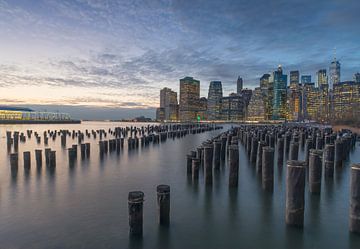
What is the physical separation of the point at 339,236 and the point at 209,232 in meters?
4.19

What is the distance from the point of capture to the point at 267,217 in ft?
Result: 32.5

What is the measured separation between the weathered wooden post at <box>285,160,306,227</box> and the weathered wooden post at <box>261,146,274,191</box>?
4112mm

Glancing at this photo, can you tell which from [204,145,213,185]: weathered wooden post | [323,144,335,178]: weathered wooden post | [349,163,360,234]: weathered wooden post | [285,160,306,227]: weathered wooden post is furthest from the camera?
[323,144,335,178]: weathered wooden post

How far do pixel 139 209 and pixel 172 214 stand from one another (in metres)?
2.70

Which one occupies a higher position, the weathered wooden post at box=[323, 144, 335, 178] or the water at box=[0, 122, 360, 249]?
the weathered wooden post at box=[323, 144, 335, 178]

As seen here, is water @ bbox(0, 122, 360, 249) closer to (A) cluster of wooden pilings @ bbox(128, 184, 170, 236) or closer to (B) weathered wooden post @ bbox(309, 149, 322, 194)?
(A) cluster of wooden pilings @ bbox(128, 184, 170, 236)

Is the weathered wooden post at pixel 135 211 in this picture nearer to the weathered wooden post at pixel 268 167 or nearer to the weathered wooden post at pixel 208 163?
the weathered wooden post at pixel 208 163

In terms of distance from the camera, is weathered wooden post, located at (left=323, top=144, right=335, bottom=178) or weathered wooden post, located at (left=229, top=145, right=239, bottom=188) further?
weathered wooden post, located at (left=323, top=144, right=335, bottom=178)

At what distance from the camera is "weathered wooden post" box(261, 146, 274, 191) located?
12.5 m

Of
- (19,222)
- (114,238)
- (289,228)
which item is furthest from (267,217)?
(19,222)

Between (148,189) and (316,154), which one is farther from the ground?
(316,154)

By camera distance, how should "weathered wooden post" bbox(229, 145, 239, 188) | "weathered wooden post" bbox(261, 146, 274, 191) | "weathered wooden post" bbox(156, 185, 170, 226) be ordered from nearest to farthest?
"weathered wooden post" bbox(156, 185, 170, 226) < "weathered wooden post" bbox(261, 146, 274, 191) < "weathered wooden post" bbox(229, 145, 239, 188)

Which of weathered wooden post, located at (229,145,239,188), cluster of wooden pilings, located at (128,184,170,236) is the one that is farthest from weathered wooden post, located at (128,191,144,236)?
weathered wooden post, located at (229,145,239,188)

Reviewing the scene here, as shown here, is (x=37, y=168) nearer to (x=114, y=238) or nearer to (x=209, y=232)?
(x=114, y=238)
